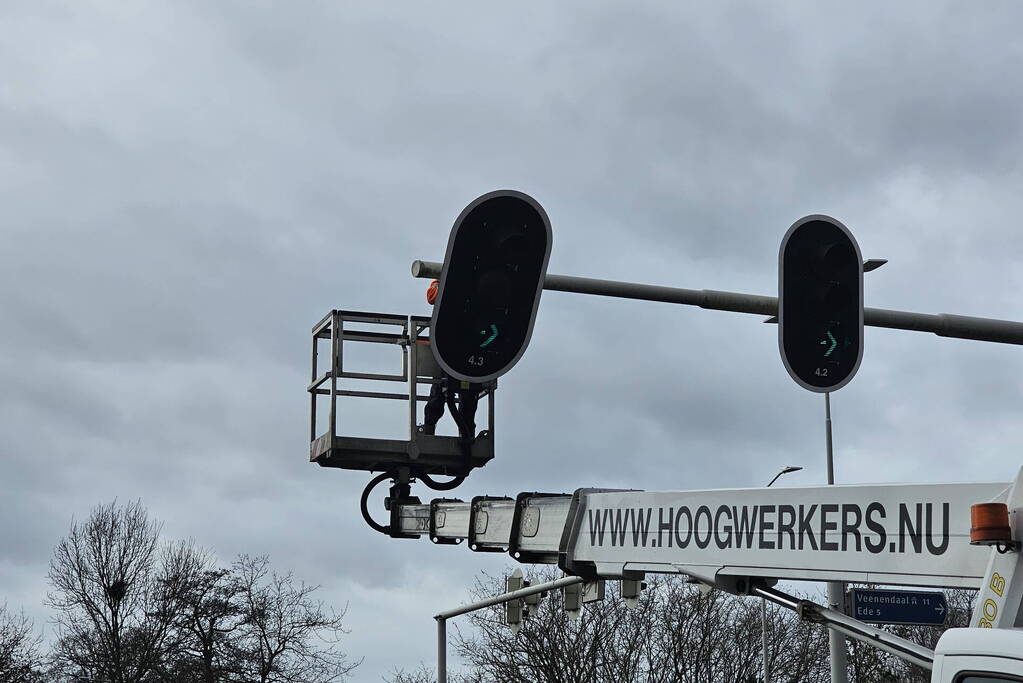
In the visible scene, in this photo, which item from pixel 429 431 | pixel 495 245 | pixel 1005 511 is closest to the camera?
pixel 1005 511

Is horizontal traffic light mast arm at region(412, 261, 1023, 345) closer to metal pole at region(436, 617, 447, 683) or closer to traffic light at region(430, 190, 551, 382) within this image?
traffic light at region(430, 190, 551, 382)

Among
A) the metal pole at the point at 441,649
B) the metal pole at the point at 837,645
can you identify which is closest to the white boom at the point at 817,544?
the metal pole at the point at 837,645

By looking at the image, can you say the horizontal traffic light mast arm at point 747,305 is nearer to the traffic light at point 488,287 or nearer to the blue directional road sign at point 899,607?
the traffic light at point 488,287

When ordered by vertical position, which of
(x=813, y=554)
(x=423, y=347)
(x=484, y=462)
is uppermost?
(x=423, y=347)

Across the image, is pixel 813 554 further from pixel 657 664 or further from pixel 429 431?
pixel 657 664

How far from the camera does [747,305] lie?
10062mm

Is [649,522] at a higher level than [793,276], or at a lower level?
lower

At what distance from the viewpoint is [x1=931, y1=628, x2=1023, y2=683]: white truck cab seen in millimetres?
5750

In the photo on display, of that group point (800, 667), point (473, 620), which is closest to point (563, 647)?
point (473, 620)

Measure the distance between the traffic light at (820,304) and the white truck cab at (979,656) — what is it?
3.58m

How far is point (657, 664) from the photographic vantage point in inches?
1683

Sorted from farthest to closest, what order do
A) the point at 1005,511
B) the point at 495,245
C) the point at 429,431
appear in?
the point at 429,431 < the point at 495,245 < the point at 1005,511

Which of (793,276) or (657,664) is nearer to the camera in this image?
(793,276)

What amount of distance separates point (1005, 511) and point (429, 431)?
7.47 m
